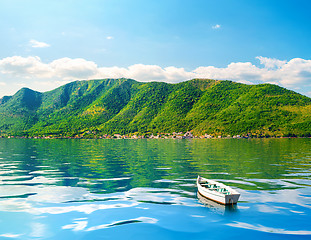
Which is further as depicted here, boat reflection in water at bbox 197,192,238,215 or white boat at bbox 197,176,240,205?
white boat at bbox 197,176,240,205

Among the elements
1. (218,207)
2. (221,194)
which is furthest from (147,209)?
(221,194)

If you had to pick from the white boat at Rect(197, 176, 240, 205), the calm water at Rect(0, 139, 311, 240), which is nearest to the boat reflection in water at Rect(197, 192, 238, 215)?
the calm water at Rect(0, 139, 311, 240)

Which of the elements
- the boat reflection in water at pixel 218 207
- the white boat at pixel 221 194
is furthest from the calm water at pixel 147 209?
the white boat at pixel 221 194

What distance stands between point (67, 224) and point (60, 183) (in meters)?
19.4

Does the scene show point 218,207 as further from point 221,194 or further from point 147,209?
point 147,209

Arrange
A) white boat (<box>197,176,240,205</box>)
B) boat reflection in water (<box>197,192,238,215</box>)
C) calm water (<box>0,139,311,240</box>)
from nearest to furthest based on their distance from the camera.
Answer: calm water (<box>0,139,311,240</box>), boat reflection in water (<box>197,192,238,215</box>), white boat (<box>197,176,240,205</box>)

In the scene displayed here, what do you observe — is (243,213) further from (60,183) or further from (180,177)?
(60,183)

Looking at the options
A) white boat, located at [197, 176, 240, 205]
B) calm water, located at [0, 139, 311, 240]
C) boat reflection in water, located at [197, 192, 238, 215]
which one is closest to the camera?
calm water, located at [0, 139, 311, 240]

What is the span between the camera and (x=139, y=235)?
20359mm

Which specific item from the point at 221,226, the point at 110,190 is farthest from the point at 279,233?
the point at 110,190

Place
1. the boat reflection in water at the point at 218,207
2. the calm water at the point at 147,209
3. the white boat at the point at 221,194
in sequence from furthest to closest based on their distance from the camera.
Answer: the white boat at the point at 221,194 → the boat reflection in water at the point at 218,207 → the calm water at the point at 147,209

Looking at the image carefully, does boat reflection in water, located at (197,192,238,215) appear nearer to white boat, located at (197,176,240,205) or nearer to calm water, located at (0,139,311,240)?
calm water, located at (0,139,311,240)

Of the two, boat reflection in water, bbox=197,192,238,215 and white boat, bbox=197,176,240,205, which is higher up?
white boat, bbox=197,176,240,205

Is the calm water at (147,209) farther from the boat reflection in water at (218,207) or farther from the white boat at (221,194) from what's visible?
the white boat at (221,194)
